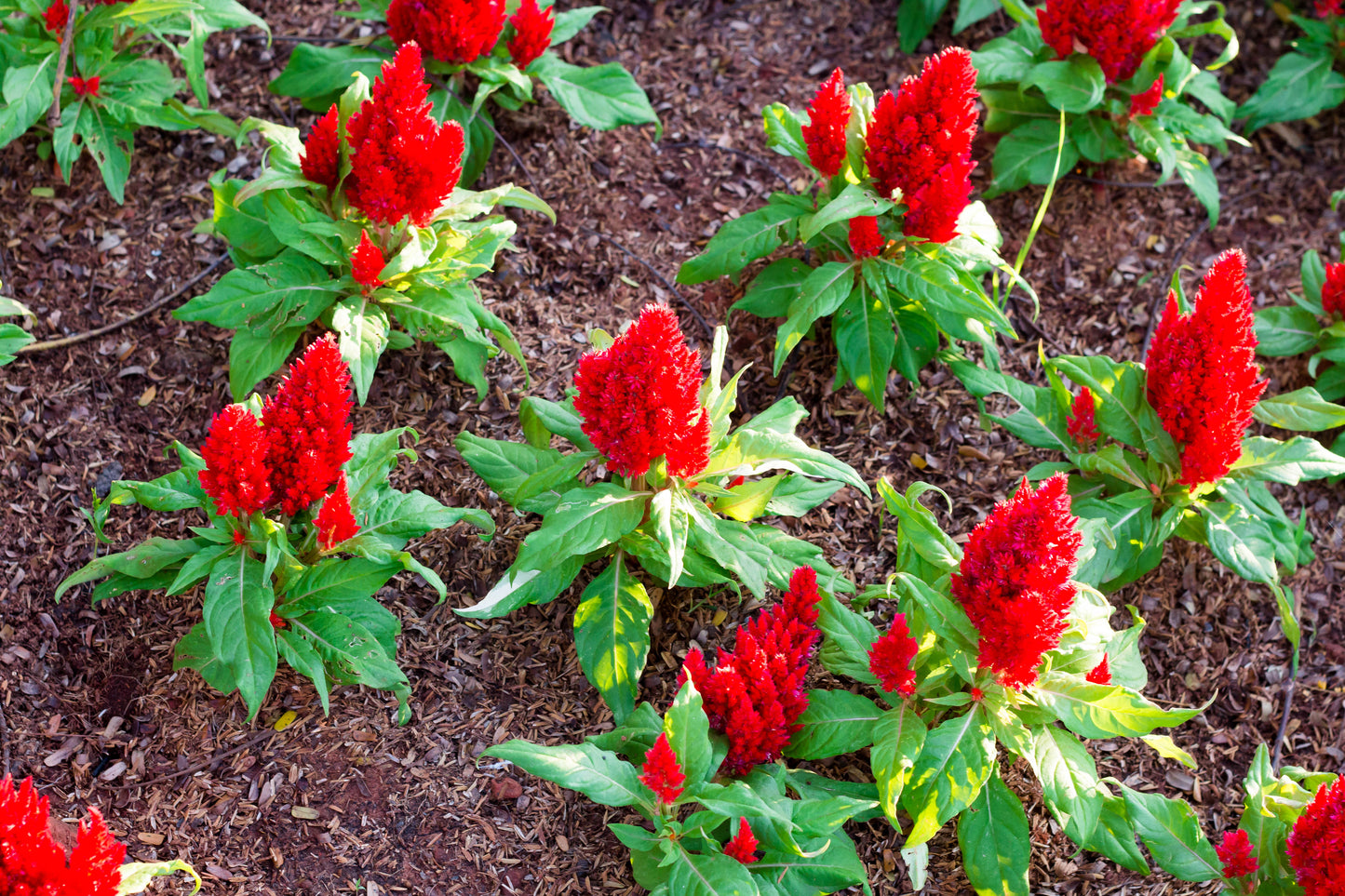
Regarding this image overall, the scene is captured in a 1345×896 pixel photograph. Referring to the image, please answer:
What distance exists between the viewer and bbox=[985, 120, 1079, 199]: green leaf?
16.7 feet

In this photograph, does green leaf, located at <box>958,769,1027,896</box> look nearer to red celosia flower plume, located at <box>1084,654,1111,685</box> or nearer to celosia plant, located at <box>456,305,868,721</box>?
A: red celosia flower plume, located at <box>1084,654,1111,685</box>

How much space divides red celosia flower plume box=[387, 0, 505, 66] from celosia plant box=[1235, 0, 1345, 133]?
12.3 feet

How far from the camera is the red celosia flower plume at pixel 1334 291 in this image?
188 inches

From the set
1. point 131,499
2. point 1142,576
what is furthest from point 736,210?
point 131,499

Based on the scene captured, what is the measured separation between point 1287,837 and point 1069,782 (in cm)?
76

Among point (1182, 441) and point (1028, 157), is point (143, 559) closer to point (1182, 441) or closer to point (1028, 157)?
point (1182, 441)

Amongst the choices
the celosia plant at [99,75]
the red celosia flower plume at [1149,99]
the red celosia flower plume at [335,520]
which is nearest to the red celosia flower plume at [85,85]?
the celosia plant at [99,75]

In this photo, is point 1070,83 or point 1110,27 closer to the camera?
point 1110,27

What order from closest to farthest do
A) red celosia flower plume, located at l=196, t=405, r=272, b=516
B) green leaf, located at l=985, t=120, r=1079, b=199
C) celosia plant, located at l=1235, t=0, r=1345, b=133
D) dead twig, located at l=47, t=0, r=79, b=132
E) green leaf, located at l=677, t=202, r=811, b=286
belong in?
red celosia flower plume, located at l=196, t=405, r=272, b=516 → dead twig, located at l=47, t=0, r=79, b=132 → green leaf, located at l=677, t=202, r=811, b=286 → green leaf, located at l=985, t=120, r=1079, b=199 → celosia plant, located at l=1235, t=0, r=1345, b=133

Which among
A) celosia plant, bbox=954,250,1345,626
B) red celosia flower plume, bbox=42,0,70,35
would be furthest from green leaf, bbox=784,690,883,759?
red celosia flower plume, bbox=42,0,70,35

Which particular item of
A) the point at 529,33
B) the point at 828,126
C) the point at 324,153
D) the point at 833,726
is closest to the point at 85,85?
the point at 324,153

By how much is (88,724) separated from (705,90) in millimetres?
3865

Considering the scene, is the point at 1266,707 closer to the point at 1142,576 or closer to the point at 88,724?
the point at 1142,576

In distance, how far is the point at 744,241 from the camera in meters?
4.43
